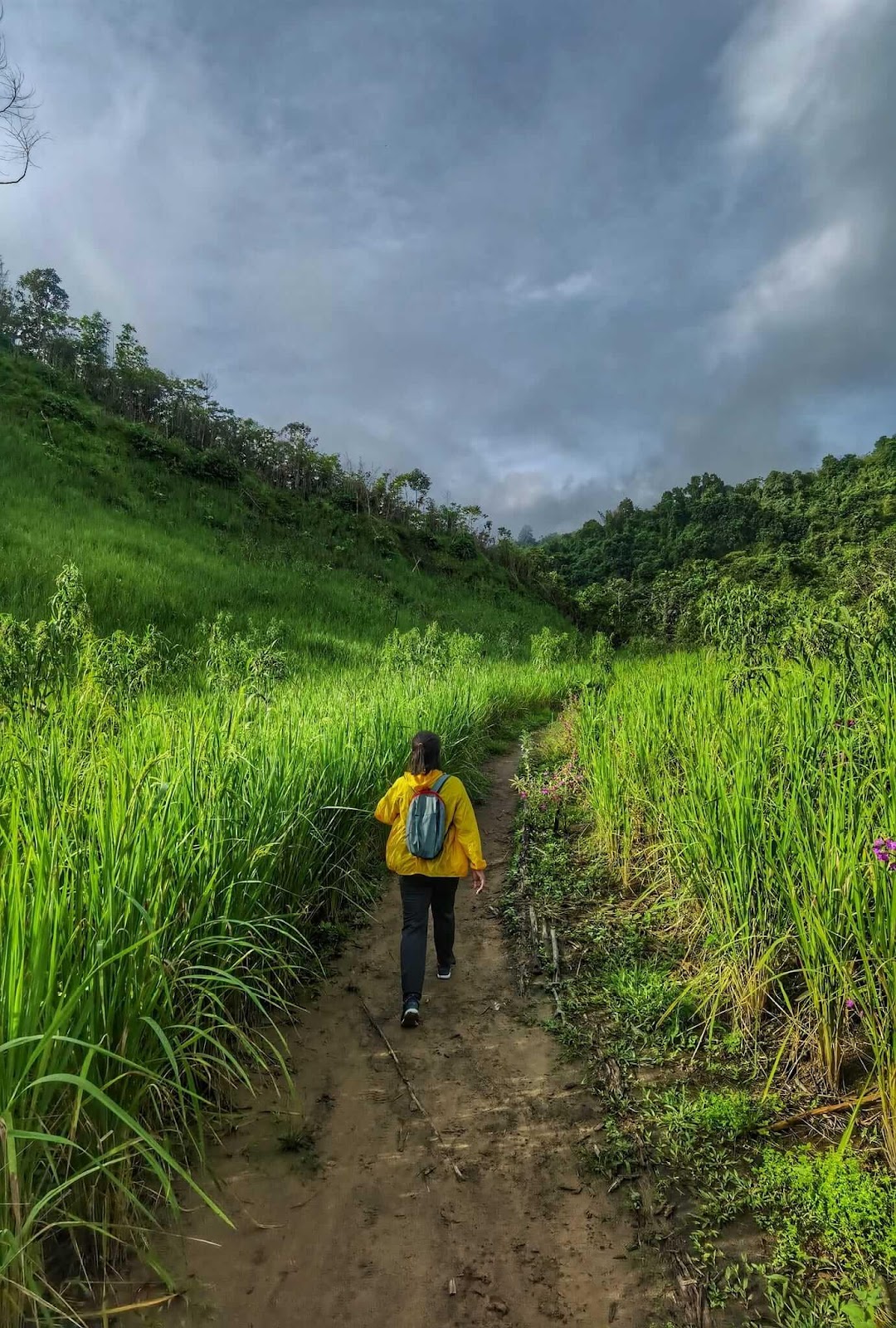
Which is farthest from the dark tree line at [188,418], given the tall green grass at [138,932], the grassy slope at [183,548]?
the tall green grass at [138,932]

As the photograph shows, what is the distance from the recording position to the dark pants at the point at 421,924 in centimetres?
306

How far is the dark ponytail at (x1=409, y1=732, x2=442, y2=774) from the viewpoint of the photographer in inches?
131

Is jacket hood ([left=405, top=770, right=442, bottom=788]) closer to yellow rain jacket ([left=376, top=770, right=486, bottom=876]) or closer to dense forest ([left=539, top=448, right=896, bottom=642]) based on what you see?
yellow rain jacket ([left=376, top=770, right=486, bottom=876])

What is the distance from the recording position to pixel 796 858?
2.50 meters

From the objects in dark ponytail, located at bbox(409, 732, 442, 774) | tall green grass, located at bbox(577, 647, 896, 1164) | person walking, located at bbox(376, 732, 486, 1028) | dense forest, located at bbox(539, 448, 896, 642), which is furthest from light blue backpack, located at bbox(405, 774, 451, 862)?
dense forest, located at bbox(539, 448, 896, 642)

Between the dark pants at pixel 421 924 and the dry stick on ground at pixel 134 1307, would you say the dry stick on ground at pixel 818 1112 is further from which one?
the dry stick on ground at pixel 134 1307

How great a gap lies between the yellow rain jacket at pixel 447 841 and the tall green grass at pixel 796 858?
114 centimetres

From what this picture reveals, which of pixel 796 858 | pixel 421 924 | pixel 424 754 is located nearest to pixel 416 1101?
pixel 421 924

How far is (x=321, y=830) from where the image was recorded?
12.4 feet

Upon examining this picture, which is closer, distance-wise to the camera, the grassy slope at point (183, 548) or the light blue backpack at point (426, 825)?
the light blue backpack at point (426, 825)

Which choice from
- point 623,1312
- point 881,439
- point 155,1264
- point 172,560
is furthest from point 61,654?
point 881,439

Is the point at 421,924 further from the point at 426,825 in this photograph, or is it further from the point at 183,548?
the point at 183,548

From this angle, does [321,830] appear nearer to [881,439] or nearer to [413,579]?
[413,579]

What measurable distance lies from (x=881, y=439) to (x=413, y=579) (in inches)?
1615
